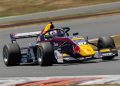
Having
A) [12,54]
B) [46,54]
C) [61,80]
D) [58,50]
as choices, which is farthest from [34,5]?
[61,80]

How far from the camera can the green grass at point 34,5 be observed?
43.8m

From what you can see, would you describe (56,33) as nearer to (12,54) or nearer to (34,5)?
(12,54)

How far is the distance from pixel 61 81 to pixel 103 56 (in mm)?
4654

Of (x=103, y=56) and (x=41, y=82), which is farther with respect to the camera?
(x=103, y=56)

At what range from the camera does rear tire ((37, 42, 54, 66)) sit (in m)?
16.3

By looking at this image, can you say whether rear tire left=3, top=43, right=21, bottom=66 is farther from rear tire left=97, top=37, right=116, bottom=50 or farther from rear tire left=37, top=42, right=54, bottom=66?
rear tire left=97, top=37, right=116, bottom=50

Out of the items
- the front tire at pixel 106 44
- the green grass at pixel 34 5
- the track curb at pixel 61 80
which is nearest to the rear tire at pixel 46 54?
the front tire at pixel 106 44

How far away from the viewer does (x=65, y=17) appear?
37.1m

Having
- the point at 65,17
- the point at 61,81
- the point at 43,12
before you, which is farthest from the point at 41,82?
the point at 43,12

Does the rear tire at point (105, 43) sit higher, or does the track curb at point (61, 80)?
the rear tire at point (105, 43)

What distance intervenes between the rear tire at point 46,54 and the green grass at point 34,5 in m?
26.5

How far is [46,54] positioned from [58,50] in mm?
997

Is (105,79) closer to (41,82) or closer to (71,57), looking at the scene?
(41,82)

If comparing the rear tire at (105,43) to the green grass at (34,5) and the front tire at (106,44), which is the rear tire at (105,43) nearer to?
the front tire at (106,44)
